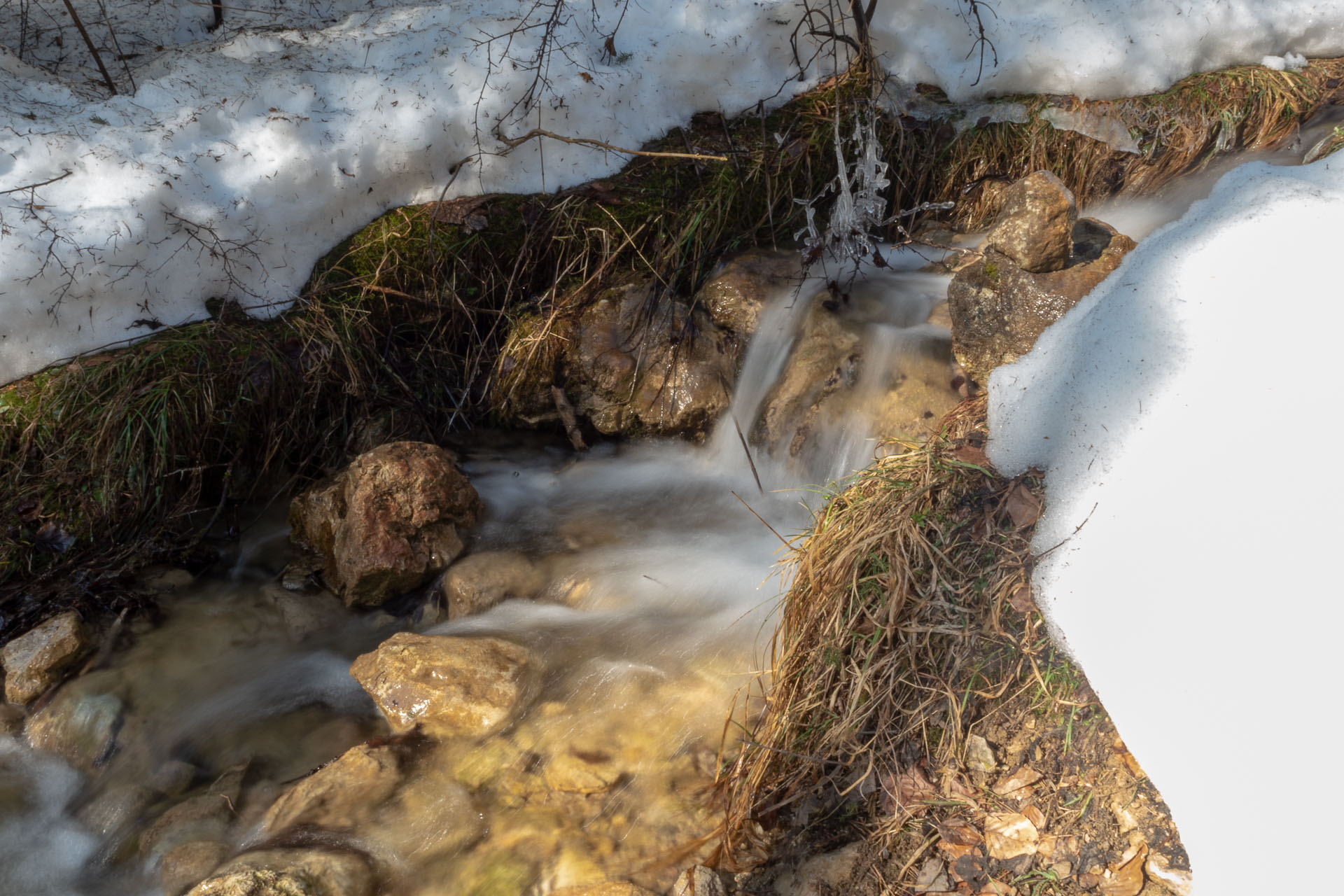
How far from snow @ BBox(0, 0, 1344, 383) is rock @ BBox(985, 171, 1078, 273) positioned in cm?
147

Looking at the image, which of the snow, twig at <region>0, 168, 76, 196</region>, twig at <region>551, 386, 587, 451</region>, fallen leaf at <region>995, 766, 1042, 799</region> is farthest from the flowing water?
twig at <region>0, 168, 76, 196</region>

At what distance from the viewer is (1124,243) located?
3.23m

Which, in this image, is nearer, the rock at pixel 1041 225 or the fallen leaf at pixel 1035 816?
the fallen leaf at pixel 1035 816

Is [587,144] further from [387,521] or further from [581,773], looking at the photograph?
[581,773]

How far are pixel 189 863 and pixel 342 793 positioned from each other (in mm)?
467

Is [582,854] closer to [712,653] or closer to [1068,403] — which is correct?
[712,653]

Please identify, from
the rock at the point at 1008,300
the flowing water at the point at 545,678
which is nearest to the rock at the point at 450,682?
the flowing water at the point at 545,678

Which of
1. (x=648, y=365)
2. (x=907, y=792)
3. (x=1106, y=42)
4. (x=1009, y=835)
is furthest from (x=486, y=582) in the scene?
(x=1106, y=42)

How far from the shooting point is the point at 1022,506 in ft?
7.48

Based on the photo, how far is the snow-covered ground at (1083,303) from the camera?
5.82 ft

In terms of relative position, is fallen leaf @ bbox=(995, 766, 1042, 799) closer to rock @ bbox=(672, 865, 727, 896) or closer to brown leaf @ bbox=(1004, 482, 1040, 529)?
brown leaf @ bbox=(1004, 482, 1040, 529)

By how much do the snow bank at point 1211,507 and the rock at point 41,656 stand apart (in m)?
3.32

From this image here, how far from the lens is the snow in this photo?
3584 millimetres

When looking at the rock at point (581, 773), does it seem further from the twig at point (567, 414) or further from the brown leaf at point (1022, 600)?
the twig at point (567, 414)
